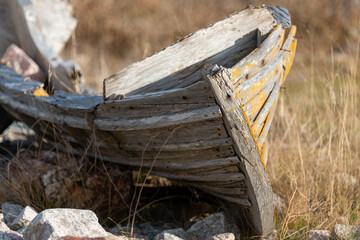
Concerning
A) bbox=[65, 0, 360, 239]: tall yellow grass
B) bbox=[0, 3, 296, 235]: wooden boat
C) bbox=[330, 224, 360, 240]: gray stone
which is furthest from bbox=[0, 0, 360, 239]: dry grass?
bbox=[0, 3, 296, 235]: wooden boat

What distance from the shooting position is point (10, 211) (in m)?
3.71

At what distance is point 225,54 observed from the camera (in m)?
3.97

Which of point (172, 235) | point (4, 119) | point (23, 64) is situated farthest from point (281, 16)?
point (4, 119)

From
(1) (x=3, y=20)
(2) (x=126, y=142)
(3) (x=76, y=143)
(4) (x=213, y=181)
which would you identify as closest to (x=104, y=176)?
(3) (x=76, y=143)

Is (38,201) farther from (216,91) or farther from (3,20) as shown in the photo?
(3,20)

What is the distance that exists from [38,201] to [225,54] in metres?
2.04

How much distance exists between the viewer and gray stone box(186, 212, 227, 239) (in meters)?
3.49

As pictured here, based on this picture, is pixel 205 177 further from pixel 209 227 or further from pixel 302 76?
pixel 302 76

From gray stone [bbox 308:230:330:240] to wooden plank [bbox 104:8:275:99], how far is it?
152 centimetres

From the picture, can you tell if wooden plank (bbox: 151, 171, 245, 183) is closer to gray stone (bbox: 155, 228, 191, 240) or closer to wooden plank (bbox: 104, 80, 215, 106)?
gray stone (bbox: 155, 228, 191, 240)

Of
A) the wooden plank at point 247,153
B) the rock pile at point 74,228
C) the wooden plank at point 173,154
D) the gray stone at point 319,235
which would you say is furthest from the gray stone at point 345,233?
the wooden plank at point 173,154

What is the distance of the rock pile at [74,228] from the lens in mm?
2639

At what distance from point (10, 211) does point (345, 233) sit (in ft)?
8.37

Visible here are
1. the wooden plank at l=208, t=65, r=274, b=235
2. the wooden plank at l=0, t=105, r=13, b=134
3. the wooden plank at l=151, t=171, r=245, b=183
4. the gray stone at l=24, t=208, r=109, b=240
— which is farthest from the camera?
the wooden plank at l=0, t=105, r=13, b=134
